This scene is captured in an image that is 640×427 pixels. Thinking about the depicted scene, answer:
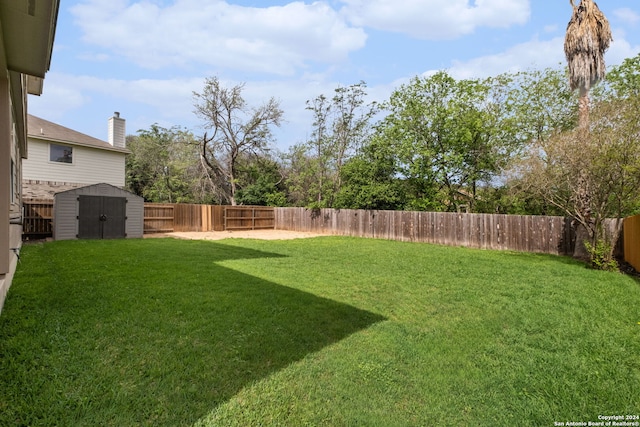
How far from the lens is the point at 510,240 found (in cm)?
1180

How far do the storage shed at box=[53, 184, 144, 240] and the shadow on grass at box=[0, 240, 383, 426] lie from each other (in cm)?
682

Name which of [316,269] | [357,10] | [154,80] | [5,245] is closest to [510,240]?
[316,269]

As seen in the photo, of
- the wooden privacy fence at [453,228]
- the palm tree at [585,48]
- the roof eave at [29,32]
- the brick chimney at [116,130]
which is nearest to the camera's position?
the roof eave at [29,32]

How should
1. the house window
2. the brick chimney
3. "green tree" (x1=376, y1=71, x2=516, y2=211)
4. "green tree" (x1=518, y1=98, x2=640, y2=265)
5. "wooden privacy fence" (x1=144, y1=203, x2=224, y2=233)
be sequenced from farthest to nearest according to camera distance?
"green tree" (x1=376, y1=71, x2=516, y2=211) → the brick chimney → "wooden privacy fence" (x1=144, y1=203, x2=224, y2=233) → the house window → "green tree" (x1=518, y1=98, x2=640, y2=265)

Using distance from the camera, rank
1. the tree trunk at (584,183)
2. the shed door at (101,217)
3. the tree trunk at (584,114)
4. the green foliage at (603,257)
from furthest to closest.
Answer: the shed door at (101,217) → the tree trunk at (584,114) → the tree trunk at (584,183) → the green foliage at (603,257)

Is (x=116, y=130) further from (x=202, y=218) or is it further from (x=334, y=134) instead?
(x=334, y=134)

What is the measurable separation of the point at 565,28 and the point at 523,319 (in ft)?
34.7

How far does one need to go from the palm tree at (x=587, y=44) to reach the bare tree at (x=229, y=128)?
59.5 ft

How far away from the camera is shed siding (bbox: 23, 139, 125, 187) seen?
1312 centimetres

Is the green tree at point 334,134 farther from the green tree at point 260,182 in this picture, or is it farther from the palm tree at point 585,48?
the palm tree at point 585,48

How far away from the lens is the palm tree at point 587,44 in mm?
9336

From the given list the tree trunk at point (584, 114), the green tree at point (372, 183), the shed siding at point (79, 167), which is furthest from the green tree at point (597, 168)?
the shed siding at point (79, 167)

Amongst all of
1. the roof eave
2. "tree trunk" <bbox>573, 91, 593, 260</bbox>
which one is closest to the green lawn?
the roof eave

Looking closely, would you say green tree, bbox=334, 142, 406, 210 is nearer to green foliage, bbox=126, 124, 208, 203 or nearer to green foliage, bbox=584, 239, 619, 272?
green foliage, bbox=584, 239, 619, 272
